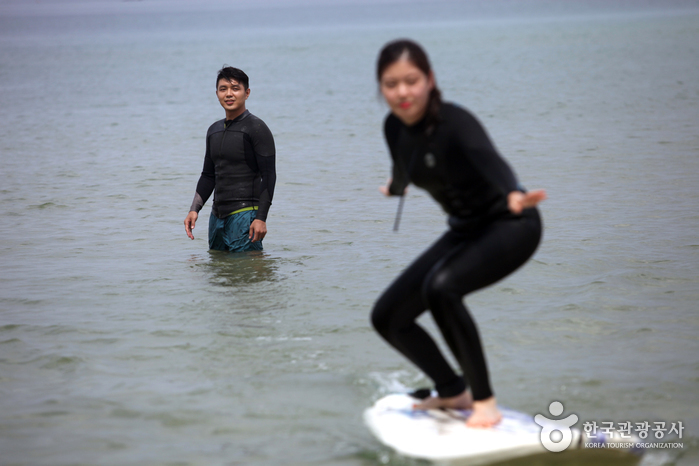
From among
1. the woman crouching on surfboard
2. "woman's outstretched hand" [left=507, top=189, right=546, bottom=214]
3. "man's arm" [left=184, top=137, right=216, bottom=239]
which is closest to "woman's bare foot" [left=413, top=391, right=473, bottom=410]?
the woman crouching on surfboard

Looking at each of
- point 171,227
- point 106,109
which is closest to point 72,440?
point 171,227

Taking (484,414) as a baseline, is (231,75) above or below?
above

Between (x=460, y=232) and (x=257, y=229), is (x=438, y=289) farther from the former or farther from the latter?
(x=257, y=229)

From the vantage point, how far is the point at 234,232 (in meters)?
8.55

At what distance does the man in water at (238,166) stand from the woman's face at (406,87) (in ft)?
13.3

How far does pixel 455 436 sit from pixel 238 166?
14.9 ft

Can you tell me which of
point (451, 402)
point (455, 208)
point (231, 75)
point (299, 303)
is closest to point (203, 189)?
point (231, 75)

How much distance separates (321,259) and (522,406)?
4248 millimetres

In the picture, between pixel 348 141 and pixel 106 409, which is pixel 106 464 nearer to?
pixel 106 409

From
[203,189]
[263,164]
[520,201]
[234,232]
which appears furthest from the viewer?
[234,232]

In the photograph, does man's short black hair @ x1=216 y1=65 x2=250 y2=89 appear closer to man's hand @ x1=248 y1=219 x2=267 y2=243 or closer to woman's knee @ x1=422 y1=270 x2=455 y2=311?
man's hand @ x1=248 y1=219 x2=267 y2=243

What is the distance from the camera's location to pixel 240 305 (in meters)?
7.17

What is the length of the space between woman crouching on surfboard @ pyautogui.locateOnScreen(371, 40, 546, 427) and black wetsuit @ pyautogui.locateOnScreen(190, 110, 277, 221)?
12.8ft

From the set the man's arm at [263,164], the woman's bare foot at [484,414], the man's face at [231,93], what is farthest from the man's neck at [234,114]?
the woman's bare foot at [484,414]
